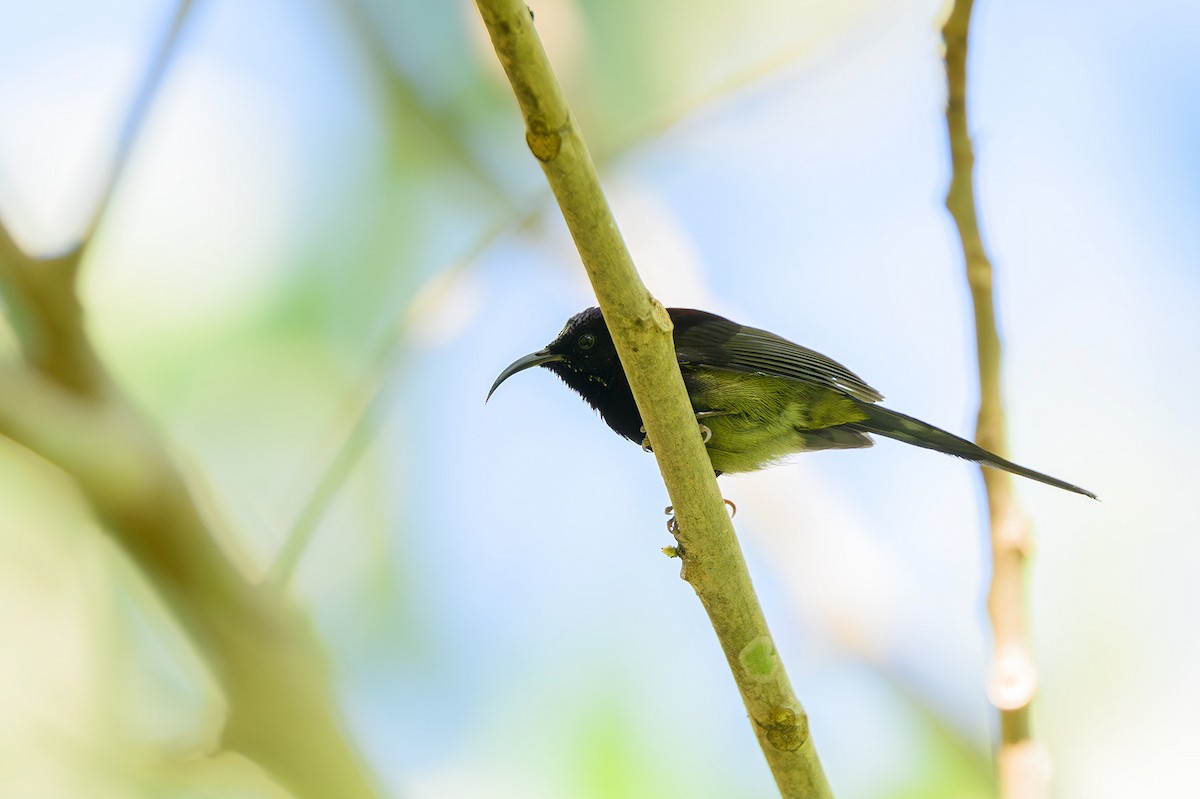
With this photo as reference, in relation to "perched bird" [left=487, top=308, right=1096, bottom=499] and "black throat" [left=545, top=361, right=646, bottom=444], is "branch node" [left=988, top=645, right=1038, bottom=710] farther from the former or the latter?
"black throat" [left=545, top=361, right=646, bottom=444]

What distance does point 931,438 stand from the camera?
173 inches

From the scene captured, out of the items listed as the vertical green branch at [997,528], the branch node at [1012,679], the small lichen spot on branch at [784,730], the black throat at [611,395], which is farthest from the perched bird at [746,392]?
the small lichen spot on branch at [784,730]

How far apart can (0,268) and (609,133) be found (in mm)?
3644

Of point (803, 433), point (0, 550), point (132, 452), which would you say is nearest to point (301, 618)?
point (132, 452)

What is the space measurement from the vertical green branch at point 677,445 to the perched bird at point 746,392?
169 centimetres

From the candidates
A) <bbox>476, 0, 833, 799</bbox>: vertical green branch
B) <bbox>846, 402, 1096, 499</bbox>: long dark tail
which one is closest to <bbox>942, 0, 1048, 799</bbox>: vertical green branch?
<bbox>846, 402, 1096, 499</bbox>: long dark tail

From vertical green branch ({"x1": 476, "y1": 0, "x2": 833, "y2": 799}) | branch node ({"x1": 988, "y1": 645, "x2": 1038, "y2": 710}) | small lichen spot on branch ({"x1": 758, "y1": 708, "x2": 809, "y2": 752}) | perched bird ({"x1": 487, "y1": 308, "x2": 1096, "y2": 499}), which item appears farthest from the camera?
perched bird ({"x1": 487, "y1": 308, "x2": 1096, "y2": 499})

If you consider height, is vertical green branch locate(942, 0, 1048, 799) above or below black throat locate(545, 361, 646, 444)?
below

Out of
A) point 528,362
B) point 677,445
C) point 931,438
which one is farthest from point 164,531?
point 931,438

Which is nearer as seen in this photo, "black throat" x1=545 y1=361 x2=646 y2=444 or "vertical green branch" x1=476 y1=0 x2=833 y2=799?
"vertical green branch" x1=476 y1=0 x2=833 y2=799

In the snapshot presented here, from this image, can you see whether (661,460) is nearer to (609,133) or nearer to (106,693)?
(106,693)

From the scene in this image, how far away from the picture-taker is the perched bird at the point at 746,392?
4664mm

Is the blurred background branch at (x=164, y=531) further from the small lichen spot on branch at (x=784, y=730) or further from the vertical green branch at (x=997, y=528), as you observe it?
the vertical green branch at (x=997, y=528)

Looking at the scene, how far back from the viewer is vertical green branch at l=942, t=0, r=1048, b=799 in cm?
322
